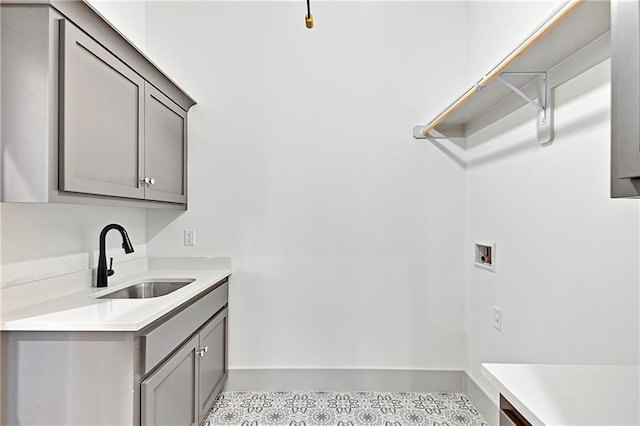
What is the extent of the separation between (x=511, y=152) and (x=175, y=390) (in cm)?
204

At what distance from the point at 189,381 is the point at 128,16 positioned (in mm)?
2272

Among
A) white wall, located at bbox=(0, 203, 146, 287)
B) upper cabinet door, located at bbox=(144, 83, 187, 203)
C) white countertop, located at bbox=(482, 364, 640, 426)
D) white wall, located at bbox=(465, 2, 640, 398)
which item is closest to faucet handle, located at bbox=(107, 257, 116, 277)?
white wall, located at bbox=(0, 203, 146, 287)

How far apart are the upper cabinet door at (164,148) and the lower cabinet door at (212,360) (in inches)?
32.0

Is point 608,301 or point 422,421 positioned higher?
point 608,301

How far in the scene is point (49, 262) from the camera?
5.97 ft

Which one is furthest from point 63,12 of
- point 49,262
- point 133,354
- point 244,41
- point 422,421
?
point 422,421

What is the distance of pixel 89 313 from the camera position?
1.54 metres

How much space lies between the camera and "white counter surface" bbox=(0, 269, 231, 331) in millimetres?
1403

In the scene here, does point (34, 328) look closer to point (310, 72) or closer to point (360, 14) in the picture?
point (310, 72)

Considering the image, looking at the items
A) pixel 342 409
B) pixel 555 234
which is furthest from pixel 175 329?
pixel 555 234

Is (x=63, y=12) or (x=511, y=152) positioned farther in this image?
(x=511, y=152)

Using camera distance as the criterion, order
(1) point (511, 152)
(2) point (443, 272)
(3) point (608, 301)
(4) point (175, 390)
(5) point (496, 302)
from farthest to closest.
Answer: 1. (2) point (443, 272)
2. (5) point (496, 302)
3. (1) point (511, 152)
4. (4) point (175, 390)
5. (3) point (608, 301)

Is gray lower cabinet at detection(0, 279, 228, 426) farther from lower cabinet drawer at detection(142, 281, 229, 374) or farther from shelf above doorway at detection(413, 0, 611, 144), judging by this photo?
shelf above doorway at detection(413, 0, 611, 144)

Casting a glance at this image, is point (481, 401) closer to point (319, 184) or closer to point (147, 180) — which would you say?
point (319, 184)
